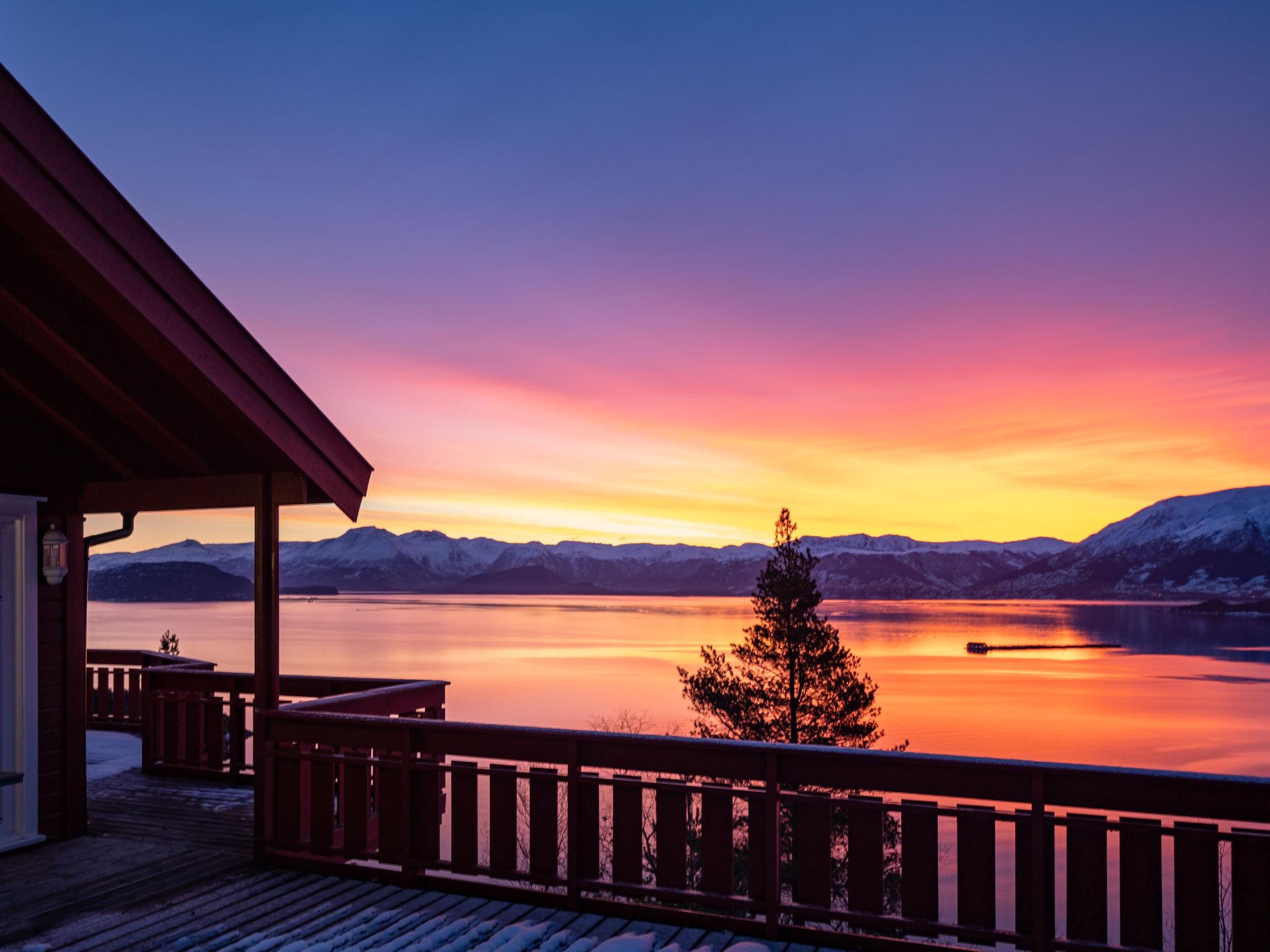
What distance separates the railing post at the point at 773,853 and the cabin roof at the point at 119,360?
3.38m

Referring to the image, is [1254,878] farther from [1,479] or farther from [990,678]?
[990,678]

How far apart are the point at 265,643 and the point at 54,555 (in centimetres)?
180

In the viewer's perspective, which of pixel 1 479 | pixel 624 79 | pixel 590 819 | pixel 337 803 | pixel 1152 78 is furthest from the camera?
pixel 624 79

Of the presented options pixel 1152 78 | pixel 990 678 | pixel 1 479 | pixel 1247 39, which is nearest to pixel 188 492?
pixel 1 479

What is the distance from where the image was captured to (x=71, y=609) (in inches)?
251

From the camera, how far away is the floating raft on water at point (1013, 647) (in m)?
117

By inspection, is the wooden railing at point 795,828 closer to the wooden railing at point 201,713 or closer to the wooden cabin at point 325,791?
the wooden cabin at point 325,791

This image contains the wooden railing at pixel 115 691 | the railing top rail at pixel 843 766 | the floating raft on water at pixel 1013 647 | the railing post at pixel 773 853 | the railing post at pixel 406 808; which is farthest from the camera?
the floating raft on water at pixel 1013 647

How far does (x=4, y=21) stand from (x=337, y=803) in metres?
10.6

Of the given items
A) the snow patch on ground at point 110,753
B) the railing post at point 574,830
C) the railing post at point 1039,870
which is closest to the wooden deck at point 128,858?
the snow patch on ground at point 110,753

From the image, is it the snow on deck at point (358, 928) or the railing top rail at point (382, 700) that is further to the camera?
the railing top rail at point (382, 700)

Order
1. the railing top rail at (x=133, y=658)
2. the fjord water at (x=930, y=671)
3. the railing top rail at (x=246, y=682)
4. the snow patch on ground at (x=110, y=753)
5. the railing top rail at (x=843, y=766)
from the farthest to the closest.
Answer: the fjord water at (x=930, y=671)
the railing top rail at (x=133, y=658)
the snow patch on ground at (x=110, y=753)
the railing top rail at (x=246, y=682)
the railing top rail at (x=843, y=766)

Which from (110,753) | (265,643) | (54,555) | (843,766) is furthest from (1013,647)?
(54,555)

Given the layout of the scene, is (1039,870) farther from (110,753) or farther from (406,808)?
(110,753)
